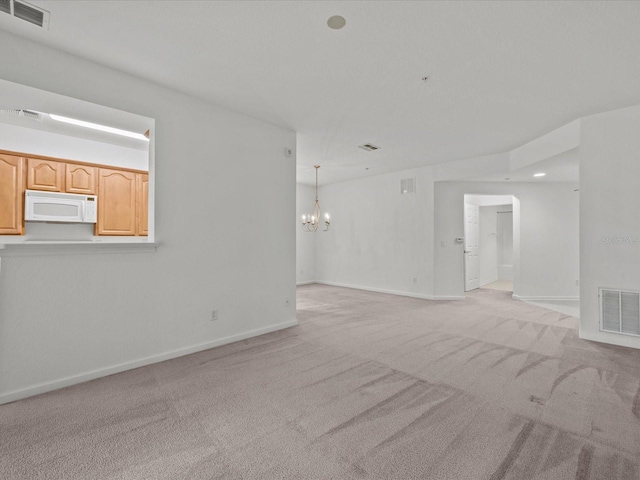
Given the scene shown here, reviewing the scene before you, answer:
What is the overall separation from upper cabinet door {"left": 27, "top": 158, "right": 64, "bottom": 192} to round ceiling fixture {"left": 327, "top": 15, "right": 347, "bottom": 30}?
4.58 metres

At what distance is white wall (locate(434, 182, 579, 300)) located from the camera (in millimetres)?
6645

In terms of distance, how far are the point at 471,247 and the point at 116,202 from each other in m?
8.05

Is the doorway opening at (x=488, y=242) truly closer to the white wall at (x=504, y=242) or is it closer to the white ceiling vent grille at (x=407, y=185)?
the white wall at (x=504, y=242)

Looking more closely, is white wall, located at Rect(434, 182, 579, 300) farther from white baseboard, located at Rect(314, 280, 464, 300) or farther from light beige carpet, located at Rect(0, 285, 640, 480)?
light beige carpet, located at Rect(0, 285, 640, 480)

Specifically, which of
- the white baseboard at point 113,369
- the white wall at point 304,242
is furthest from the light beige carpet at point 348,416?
the white wall at point 304,242

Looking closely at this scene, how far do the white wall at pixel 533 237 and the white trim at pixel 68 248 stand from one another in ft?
18.5

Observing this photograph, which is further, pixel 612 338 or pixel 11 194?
pixel 11 194

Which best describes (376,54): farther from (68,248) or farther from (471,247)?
(471,247)

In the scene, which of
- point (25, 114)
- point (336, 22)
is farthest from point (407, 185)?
point (25, 114)

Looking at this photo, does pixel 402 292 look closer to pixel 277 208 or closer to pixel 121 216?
pixel 277 208

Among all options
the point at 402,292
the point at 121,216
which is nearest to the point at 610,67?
the point at 402,292

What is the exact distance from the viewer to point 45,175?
175 inches

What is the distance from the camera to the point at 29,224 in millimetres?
4359

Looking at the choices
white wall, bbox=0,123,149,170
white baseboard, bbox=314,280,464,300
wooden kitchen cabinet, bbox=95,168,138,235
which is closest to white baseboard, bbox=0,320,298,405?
wooden kitchen cabinet, bbox=95,168,138,235
